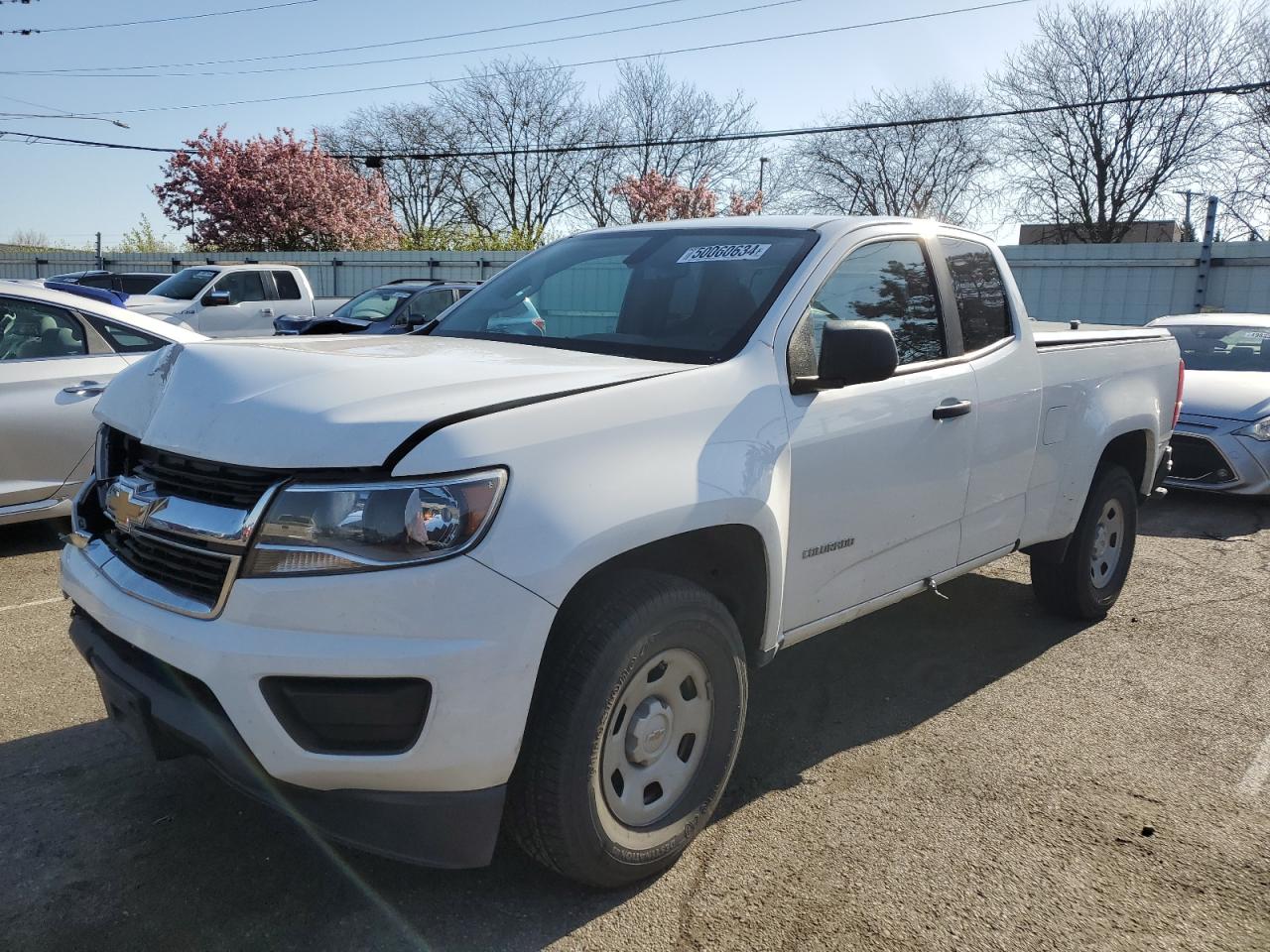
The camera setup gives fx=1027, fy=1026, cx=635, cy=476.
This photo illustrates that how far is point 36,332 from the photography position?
602cm

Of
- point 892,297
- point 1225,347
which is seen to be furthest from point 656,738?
point 1225,347

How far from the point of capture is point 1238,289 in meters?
17.9

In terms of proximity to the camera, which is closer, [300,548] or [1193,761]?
[300,548]

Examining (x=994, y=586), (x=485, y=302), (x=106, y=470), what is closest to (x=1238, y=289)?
(x=994, y=586)

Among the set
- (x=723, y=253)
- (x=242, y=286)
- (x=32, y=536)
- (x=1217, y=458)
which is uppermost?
(x=242, y=286)

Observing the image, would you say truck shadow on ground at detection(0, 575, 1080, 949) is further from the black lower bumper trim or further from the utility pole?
the utility pole

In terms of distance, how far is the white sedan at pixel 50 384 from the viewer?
568 centimetres

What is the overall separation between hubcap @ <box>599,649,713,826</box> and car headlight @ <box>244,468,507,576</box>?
652 millimetres

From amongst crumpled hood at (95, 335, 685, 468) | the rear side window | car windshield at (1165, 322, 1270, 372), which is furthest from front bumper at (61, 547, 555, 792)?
car windshield at (1165, 322, 1270, 372)

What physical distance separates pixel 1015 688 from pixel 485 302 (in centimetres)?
274

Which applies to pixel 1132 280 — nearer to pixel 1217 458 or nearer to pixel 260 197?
pixel 1217 458

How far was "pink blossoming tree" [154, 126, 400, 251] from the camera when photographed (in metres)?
33.1

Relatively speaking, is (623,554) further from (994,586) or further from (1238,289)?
(1238,289)

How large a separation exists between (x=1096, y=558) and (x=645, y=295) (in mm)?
2968
